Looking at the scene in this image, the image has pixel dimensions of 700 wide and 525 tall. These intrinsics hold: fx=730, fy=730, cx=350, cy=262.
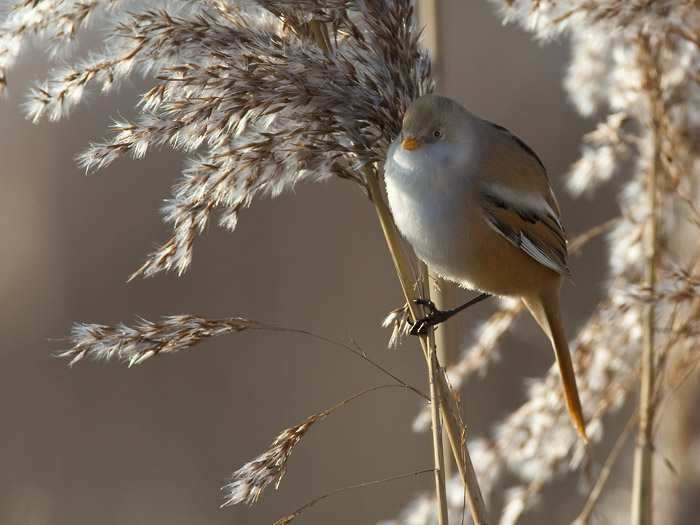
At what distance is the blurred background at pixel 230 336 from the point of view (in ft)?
9.65

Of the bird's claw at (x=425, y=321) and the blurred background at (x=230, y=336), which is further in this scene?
the blurred background at (x=230, y=336)

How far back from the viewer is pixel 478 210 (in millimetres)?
1622

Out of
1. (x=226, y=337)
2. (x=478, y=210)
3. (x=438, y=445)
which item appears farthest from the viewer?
(x=226, y=337)

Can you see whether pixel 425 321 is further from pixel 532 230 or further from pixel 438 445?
pixel 532 230

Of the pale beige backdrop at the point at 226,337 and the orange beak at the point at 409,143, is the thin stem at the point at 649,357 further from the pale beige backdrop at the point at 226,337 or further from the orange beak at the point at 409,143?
the pale beige backdrop at the point at 226,337

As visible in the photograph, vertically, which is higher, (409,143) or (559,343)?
(409,143)

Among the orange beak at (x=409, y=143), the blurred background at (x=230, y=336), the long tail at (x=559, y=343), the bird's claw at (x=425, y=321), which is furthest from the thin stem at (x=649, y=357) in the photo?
the blurred background at (x=230, y=336)

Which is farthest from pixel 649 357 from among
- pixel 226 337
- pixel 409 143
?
pixel 226 337

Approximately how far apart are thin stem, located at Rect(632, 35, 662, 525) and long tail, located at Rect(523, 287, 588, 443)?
0.37ft

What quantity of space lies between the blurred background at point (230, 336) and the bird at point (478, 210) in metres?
1.10

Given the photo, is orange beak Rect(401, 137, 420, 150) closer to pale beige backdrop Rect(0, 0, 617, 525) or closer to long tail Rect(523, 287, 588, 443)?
long tail Rect(523, 287, 588, 443)

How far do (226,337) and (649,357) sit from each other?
2111mm

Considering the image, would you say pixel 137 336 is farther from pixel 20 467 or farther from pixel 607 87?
pixel 20 467

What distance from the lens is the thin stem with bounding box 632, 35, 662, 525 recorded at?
1.35 m
